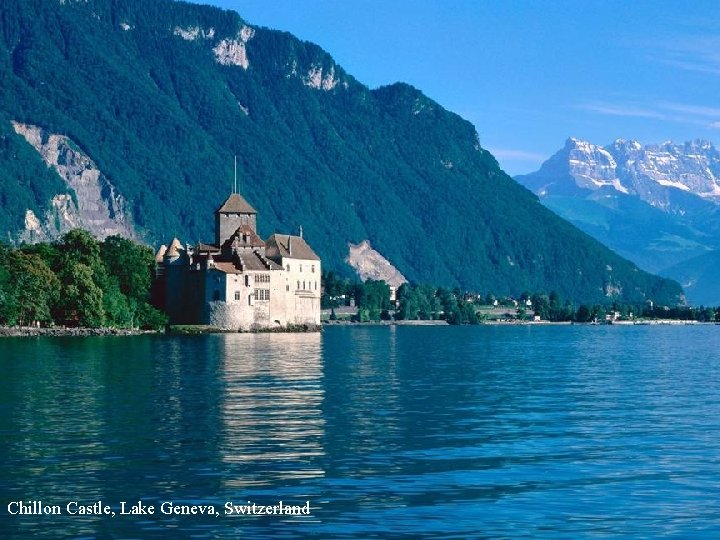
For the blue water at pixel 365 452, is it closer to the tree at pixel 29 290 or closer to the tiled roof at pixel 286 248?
the tree at pixel 29 290

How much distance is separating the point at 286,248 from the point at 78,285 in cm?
3708

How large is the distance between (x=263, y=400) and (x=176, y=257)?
355 ft

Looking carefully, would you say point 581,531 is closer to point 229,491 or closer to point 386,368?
point 229,491

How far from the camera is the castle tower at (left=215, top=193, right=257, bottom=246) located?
172 meters

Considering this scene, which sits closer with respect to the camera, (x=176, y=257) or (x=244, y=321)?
(x=244, y=321)

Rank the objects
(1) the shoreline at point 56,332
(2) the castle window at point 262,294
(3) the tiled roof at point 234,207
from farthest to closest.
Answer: (3) the tiled roof at point 234,207, (2) the castle window at point 262,294, (1) the shoreline at point 56,332

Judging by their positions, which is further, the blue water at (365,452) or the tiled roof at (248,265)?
the tiled roof at (248,265)

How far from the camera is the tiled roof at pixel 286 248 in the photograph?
165 metres

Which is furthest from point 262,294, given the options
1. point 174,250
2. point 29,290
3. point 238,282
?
point 29,290

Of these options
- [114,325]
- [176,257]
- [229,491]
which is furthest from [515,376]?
[176,257]

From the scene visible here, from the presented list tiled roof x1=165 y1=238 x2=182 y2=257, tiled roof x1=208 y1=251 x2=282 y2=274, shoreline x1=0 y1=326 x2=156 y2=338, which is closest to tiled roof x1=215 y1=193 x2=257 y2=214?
tiled roof x1=165 y1=238 x2=182 y2=257

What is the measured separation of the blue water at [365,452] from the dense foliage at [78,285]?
56.9 metres

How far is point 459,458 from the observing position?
4009 centimetres

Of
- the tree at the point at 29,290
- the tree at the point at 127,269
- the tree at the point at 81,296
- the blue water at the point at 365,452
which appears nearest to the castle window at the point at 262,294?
the tree at the point at 127,269
